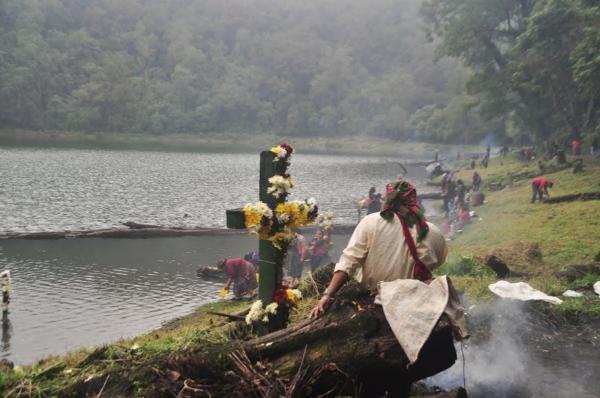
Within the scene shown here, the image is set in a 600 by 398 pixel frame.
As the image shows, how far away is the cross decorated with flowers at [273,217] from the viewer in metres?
6.43

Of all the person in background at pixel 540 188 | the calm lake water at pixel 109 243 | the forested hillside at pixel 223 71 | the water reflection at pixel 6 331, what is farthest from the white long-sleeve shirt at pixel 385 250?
the forested hillside at pixel 223 71

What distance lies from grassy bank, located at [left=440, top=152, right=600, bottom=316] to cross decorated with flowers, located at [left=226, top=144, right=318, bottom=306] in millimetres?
5332

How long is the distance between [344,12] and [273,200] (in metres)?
191

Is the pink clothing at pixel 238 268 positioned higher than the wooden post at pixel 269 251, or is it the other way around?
the wooden post at pixel 269 251

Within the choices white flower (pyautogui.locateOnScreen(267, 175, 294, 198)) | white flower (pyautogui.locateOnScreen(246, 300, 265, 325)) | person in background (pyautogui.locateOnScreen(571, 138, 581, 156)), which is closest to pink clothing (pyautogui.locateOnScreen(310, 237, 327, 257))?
white flower (pyautogui.locateOnScreen(267, 175, 294, 198))

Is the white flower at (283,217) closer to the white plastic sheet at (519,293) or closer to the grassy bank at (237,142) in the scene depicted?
the white plastic sheet at (519,293)

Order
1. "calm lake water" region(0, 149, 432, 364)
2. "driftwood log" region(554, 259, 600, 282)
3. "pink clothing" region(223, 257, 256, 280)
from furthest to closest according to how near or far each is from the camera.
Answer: "pink clothing" region(223, 257, 256, 280)
"calm lake water" region(0, 149, 432, 364)
"driftwood log" region(554, 259, 600, 282)

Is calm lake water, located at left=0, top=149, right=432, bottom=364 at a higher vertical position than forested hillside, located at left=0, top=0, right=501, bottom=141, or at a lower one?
lower

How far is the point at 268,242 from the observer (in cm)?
658

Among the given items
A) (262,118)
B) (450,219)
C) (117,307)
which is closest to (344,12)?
(262,118)

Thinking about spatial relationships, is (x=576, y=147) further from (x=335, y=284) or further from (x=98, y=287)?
(x=335, y=284)

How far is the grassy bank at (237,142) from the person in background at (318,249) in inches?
2814

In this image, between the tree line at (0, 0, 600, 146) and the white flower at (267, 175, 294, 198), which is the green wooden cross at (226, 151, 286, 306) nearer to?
the white flower at (267, 175, 294, 198)

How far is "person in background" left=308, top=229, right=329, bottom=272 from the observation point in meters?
19.1
